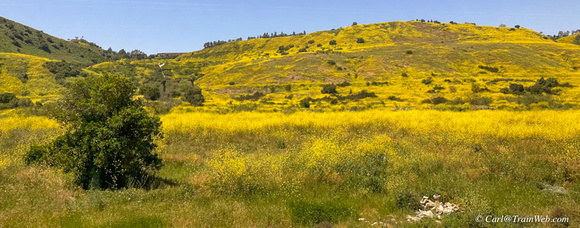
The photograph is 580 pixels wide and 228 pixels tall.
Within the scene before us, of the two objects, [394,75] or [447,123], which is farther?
[394,75]

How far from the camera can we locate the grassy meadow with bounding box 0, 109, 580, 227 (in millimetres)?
5738

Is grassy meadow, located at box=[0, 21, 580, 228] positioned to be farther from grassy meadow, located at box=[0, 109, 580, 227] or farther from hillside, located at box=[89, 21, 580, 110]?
hillside, located at box=[89, 21, 580, 110]

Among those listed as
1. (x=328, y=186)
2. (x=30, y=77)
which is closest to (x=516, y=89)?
(x=328, y=186)

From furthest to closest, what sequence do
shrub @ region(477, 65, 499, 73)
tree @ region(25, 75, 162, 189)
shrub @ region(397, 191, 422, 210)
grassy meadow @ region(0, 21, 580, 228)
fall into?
1. shrub @ region(477, 65, 499, 73)
2. tree @ region(25, 75, 162, 189)
3. shrub @ region(397, 191, 422, 210)
4. grassy meadow @ region(0, 21, 580, 228)

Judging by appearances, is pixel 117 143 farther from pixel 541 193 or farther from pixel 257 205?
pixel 541 193

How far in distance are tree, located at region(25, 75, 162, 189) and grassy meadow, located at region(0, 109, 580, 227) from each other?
Result: 23.5 inches

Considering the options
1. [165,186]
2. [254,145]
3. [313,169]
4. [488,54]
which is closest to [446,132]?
[313,169]

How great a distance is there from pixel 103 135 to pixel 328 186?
19.8ft

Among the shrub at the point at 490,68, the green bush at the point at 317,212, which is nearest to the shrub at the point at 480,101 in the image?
the green bush at the point at 317,212

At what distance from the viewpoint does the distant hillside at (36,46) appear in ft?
296

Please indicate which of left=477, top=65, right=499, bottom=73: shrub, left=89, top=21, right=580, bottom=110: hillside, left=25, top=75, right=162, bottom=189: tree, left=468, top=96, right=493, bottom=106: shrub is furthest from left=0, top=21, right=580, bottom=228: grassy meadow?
left=477, top=65, right=499, bottom=73: shrub

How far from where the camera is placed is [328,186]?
797 centimetres

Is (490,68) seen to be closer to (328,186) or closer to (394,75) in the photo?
(394,75)

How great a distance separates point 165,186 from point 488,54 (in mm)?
76632
